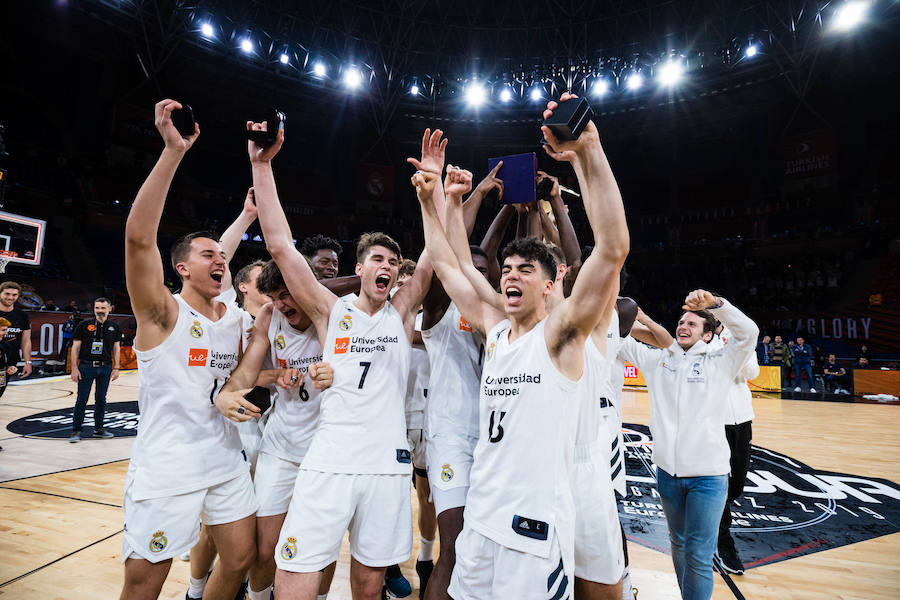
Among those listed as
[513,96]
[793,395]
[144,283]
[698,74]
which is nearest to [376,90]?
[513,96]

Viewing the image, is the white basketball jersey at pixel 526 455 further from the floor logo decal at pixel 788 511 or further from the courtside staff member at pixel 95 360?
the courtside staff member at pixel 95 360

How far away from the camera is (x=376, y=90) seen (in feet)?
71.4

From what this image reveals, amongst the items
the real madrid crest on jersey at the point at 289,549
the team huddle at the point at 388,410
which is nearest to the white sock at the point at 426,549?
the team huddle at the point at 388,410

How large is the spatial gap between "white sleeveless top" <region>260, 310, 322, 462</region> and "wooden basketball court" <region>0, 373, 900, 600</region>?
1.32 metres

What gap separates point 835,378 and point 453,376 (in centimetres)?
1737

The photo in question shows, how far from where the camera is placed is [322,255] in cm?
429

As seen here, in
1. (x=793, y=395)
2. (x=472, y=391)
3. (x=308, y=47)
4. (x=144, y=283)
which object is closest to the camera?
(x=144, y=283)

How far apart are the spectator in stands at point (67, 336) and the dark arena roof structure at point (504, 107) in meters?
5.71

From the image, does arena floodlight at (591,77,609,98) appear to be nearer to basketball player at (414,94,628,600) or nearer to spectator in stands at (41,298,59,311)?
basketball player at (414,94,628,600)

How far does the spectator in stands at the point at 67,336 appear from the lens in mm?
14305

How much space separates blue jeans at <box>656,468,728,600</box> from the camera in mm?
2988

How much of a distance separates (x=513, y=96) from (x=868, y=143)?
16079mm

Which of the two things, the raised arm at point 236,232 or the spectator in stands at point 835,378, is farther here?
the spectator in stands at point 835,378

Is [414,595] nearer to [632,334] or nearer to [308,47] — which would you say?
[632,334]
